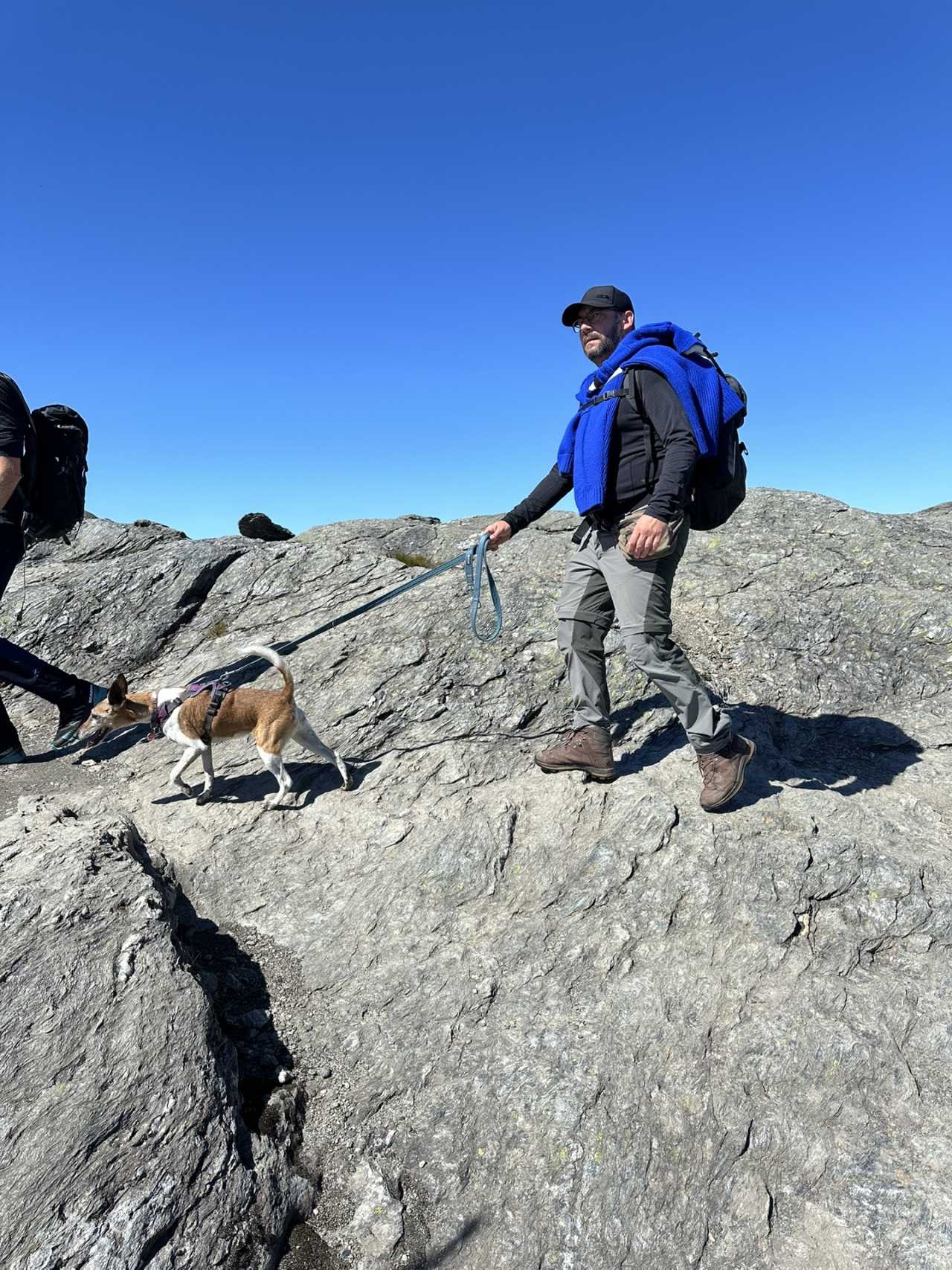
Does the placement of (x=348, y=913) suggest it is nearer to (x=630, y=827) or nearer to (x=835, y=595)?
(x=630, y=827)

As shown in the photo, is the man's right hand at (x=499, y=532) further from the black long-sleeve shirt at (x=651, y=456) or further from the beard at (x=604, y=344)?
the beard at (x=604, y=344)

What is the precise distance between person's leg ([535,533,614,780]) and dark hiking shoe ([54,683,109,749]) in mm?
5942

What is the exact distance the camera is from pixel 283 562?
1300cm

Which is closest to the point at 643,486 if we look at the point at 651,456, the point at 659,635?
the point at 651,456

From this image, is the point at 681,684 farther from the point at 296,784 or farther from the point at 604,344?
the point at 296,784

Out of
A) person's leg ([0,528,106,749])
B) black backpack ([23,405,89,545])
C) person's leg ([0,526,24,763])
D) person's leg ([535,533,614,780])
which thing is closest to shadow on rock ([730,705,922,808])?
person's leg ([535,533,614,780])

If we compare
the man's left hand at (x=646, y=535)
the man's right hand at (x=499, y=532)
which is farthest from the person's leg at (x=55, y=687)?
the man's left hand at (x=646, y=535)

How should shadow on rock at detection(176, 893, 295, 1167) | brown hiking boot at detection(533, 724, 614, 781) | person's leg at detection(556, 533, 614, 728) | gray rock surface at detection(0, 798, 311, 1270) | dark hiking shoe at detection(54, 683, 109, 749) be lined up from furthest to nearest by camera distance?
dark hiking shoe at detection(54, 683, 109, 749) → brown hiking boot at detection(533, 724, 614, 781) → person's leg at detection(556, 533, 614, 728) → shadow on rock at detection(176, 893, 295, 1167) → gray rock surface at detection(0, 798, 311, 1270)

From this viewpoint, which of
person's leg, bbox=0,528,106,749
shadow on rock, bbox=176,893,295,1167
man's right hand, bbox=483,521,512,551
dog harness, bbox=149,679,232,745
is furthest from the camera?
person's leg, bbox=0,528,106,749

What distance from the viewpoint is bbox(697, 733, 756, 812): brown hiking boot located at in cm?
606

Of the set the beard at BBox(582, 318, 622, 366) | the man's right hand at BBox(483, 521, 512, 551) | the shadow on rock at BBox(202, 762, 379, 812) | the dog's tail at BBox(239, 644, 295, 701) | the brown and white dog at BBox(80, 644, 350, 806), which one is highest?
the beard at BBox(582, 318, 622, 366)

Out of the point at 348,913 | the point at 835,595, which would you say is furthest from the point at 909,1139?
the point at 835,595

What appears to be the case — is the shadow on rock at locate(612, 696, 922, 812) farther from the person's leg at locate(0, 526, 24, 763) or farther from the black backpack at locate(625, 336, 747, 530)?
the person's leg at locate(0, 526, 24, 763)

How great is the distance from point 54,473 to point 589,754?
6.78m
